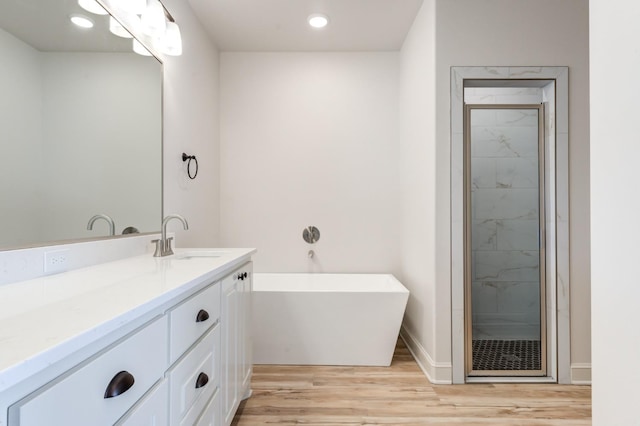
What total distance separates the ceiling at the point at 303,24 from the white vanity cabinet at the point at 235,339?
1993 millimetres

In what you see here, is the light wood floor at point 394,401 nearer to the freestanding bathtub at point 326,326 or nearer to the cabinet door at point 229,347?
the freestanding bathtub at point 326,326

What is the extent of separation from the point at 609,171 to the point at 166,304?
131cm

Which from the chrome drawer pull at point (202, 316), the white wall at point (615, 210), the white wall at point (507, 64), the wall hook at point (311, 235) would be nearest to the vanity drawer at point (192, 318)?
the chrome drawer pull at point (202, 316)

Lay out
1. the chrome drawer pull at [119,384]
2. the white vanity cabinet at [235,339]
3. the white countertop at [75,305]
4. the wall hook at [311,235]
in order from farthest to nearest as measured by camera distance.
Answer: the wall hook at [311,235]
the white vanity cabinet at [235,339]
the chrome drawer pull at [119,384]
the white countertop at [75,305]

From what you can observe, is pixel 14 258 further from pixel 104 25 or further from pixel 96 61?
pixel 104 25

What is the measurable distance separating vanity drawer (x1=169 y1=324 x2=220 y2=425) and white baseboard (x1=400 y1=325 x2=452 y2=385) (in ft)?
4.88

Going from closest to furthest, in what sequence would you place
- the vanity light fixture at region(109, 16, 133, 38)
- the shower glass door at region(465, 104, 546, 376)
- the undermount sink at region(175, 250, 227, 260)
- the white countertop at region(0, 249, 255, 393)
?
the white countertop at region(0, 249, 255, 393)
the vanity light fixture at region(109, 16, 133, 38)
the undermount sink at region(175, 250, 227, 260)
the shower glass door at region(465, 104, 546, 376)

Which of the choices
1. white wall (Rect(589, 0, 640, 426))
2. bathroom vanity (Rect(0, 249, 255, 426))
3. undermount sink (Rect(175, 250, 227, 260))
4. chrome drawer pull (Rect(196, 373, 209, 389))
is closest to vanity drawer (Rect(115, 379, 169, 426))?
bathroom vanity (Rect(0, 249, 255, 426))

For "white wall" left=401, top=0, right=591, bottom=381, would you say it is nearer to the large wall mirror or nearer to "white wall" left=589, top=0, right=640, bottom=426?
"white wall" left=589, top=0, right=640, bottom=426

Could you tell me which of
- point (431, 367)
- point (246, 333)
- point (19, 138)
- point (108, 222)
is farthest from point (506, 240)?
point (19, 138)

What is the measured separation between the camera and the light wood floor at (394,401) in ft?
5.98

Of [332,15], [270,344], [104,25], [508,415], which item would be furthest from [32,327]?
[332,15]

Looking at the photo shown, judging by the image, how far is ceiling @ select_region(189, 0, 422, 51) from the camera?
2.49 meters

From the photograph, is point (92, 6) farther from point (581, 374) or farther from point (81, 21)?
point (581, 374)
